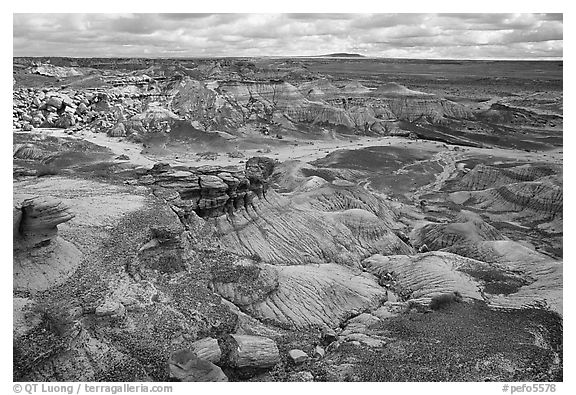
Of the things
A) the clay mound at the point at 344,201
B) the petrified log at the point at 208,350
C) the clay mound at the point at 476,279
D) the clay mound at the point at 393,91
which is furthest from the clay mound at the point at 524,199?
the clay mound at the point at 393,91

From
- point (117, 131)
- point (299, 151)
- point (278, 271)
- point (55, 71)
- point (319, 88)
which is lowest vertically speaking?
point (278, 271)

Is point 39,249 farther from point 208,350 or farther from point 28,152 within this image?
point 28,152

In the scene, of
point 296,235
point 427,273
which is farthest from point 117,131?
point 427,273

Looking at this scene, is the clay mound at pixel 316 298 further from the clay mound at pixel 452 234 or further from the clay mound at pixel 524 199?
the clay mound at pixel 524 199

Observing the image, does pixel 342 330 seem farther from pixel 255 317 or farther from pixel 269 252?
pixel 269 252
